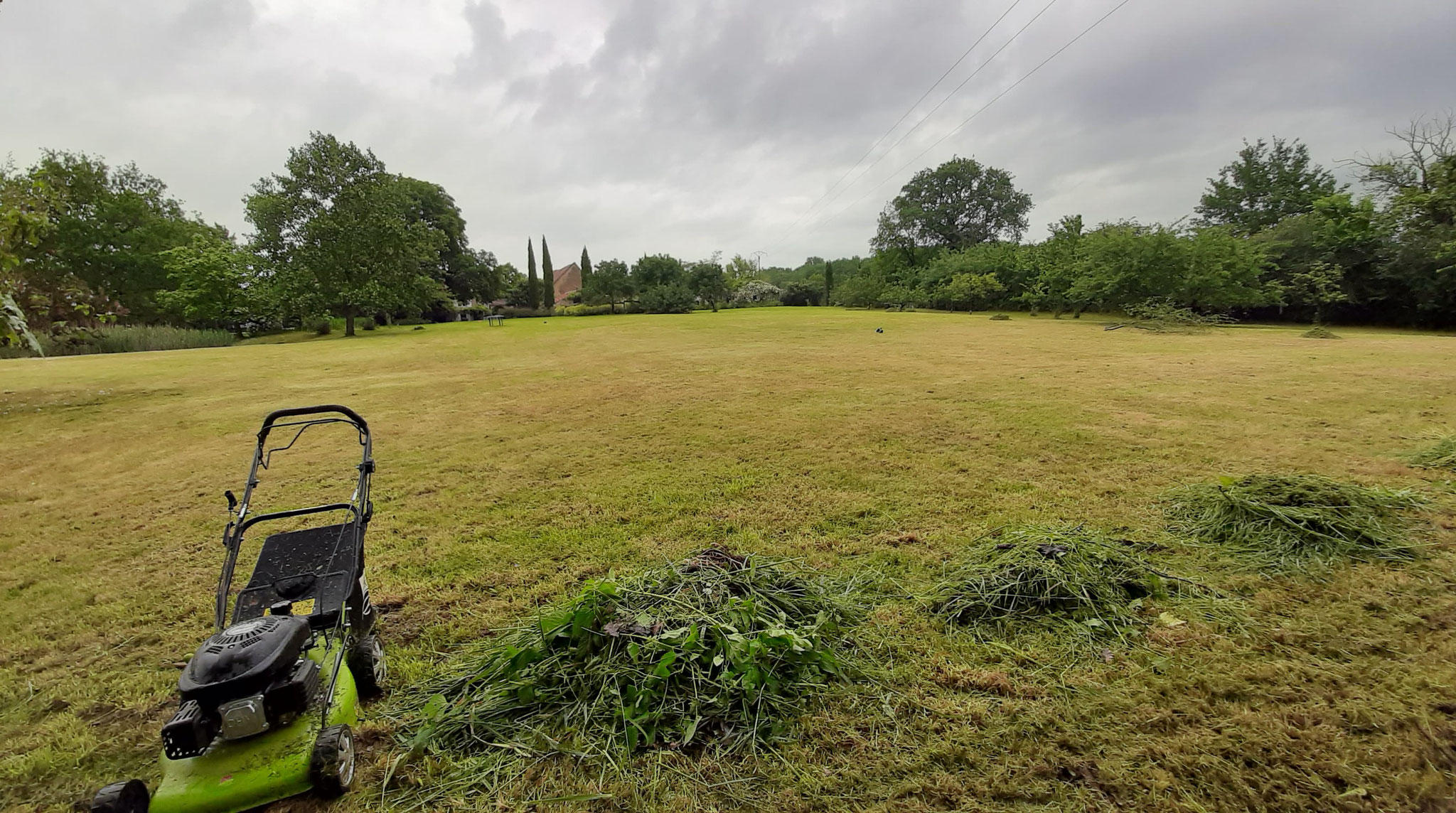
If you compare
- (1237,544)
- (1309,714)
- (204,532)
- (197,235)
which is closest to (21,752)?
(204,532)

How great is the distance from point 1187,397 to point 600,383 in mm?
10423

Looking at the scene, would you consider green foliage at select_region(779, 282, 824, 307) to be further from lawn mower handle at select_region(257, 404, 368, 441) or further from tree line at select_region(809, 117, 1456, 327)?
lawn mower handle at select_region(257, 404, 368, 441)

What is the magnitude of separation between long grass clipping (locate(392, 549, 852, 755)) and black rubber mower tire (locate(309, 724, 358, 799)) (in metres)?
0.24

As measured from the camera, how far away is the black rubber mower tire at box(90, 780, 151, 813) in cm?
155

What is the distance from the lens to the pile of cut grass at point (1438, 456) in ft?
15.6

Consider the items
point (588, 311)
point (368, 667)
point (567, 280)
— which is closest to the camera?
point (368, 667)

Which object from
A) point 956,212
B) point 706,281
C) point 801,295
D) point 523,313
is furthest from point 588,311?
point 956,212

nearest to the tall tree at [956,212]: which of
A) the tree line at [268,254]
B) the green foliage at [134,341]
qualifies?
the tree line at [268,254]

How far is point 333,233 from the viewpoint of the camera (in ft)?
95.1

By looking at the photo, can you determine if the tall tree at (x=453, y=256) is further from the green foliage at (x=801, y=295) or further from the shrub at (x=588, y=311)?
the green foliage at (x=801, y=295)

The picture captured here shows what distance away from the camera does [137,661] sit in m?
2.76

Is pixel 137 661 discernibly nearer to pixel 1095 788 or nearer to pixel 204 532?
pixel 204 532

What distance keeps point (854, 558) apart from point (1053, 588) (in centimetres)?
113

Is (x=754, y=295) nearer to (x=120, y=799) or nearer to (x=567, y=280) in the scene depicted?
(x=567, y=280)
